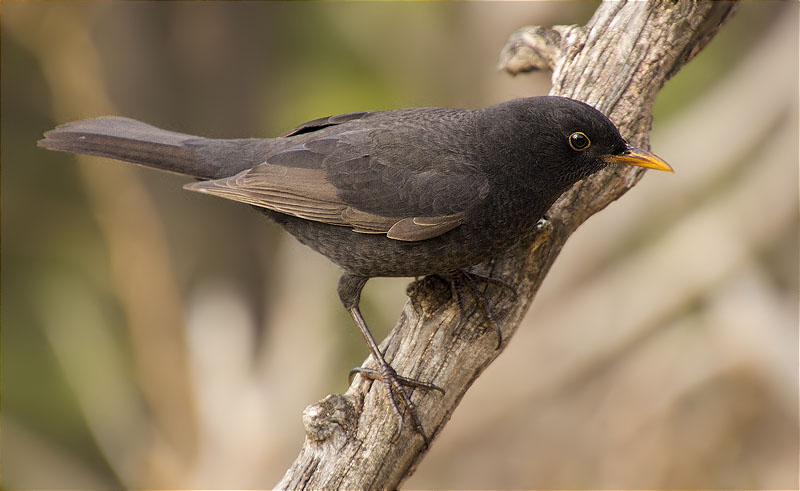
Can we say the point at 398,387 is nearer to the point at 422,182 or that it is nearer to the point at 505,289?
the point at 505,289

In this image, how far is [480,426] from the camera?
7.41 m

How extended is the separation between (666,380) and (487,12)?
393cm

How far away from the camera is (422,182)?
3.83 m

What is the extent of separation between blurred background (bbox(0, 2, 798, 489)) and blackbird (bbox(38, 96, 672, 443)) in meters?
2.57

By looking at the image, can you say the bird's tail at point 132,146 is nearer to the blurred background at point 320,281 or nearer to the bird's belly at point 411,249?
the bird's belly at point 411,249

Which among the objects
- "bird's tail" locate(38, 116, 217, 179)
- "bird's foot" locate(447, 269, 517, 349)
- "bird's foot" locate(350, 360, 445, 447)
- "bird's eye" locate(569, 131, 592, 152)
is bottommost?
"bird's foot" locate(350, 360, 445, 447)

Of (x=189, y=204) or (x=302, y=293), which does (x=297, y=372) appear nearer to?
(x=302, y=293)

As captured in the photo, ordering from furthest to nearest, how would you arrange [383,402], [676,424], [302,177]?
[676,424], [302,177], [383,402]

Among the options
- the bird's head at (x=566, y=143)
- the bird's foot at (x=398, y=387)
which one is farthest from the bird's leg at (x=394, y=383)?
the bird's head at (x=566, y=143)

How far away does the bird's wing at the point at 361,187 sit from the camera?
12.3ft

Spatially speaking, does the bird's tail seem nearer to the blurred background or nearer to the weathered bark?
the weathered bark

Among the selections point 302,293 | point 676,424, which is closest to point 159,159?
point 302,293

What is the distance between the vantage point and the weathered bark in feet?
11.7

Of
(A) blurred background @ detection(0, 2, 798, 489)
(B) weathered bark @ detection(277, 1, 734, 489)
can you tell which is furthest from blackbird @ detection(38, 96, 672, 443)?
(A) blurred background @ detection(0, 2, 798, 489)
